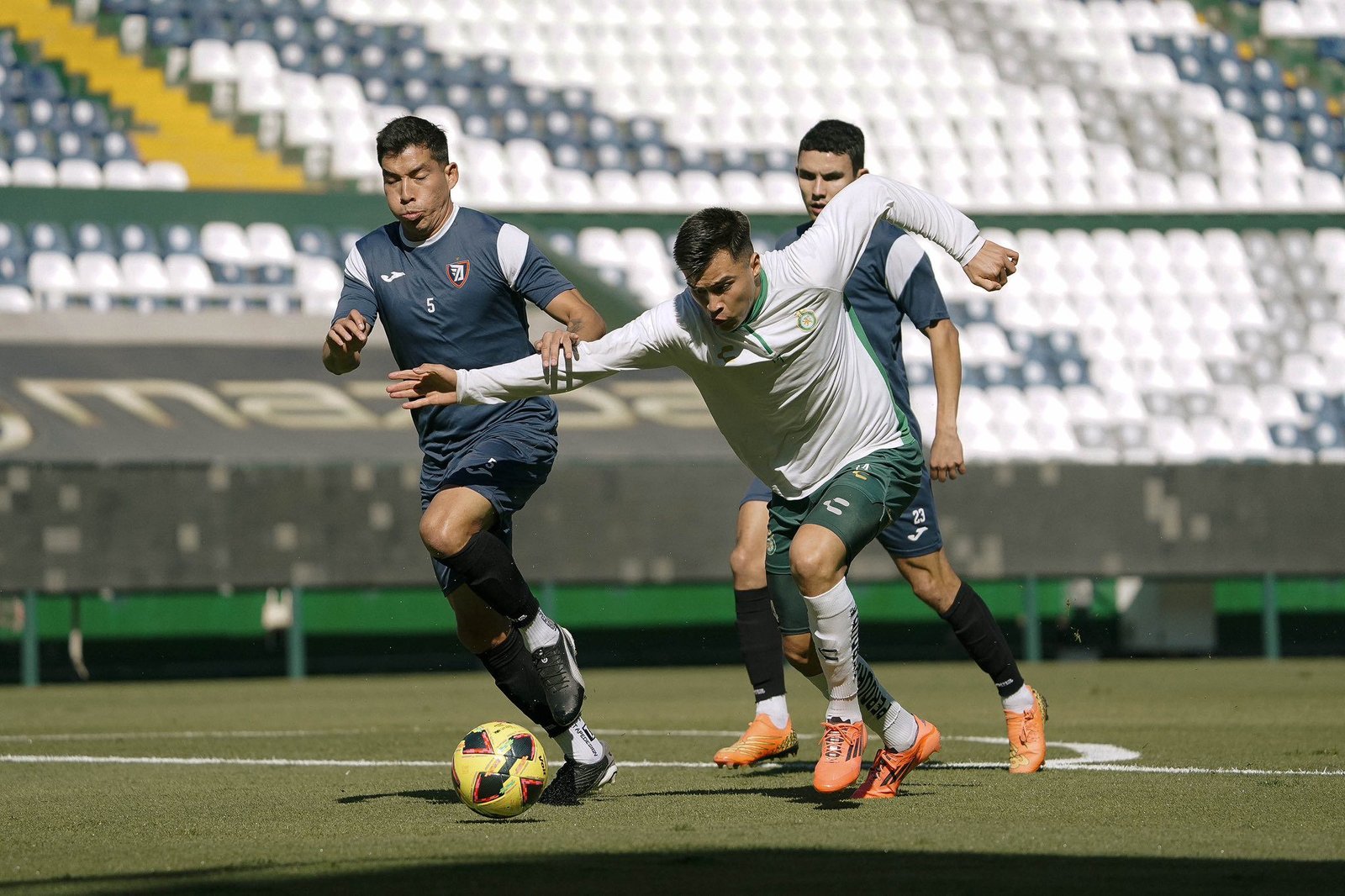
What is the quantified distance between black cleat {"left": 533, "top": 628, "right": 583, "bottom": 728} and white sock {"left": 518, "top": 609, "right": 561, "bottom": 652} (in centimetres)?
2

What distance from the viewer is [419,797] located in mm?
6387

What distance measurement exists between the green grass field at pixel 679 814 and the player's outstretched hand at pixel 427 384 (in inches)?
48.2

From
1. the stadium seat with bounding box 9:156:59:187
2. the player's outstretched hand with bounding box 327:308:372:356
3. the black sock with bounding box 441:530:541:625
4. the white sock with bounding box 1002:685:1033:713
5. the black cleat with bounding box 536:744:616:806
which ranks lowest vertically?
the black cleat with bounding box 536:744:616:806

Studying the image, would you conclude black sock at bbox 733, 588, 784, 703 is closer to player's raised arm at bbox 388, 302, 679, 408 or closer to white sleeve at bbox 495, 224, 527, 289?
white sleeve at bbox 495, 224, 527, 289

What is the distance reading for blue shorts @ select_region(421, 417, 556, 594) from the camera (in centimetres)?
609

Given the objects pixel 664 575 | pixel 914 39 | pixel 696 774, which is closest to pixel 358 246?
pixel 696 774

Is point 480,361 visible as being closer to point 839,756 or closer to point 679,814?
point 679,814

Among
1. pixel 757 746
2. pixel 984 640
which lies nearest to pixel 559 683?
pixel 757 746

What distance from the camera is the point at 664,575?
15.9 metres

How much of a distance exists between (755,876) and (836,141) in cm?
351

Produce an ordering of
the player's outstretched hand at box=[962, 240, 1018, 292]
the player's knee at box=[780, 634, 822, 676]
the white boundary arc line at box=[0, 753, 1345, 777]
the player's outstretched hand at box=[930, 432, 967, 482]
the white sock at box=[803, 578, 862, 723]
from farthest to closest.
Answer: the player's knee at box=[780, 634, 822, 676] < the white boundary arc line at box=[0, 753, 1345, 777] < the player's outstretched hand at box=[930, 432, 967, 482] < the player's outstretched hand at box=[962, 240, 1018, 292] < the white sock at box=[803, 578, 862, 723]

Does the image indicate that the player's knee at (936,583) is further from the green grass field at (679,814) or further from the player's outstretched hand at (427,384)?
the player's outstretched hand at (427,384)

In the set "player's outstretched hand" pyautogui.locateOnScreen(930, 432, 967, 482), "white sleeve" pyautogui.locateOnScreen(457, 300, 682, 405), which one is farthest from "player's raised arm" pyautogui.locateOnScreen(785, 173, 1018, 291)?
"player's outstretched hand" pyautogui.locateOnScreen(930, 432, 967, 482)

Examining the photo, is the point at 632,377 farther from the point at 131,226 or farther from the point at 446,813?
the point at 446,813
